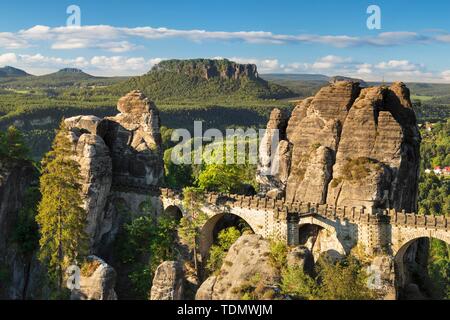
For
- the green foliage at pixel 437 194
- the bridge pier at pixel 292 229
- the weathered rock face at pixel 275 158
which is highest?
the weathered rock face at pixel 275 158

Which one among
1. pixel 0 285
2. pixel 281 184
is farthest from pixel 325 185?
pixel 0 285

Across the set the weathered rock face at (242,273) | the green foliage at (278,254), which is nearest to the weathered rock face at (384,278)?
the green foliage at (278,254)

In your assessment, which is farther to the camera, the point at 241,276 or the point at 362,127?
the point at 362,127

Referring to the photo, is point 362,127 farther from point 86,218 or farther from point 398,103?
point 86,218

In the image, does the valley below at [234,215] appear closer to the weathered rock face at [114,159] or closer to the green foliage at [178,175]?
the weathered rock face at [114,159]
